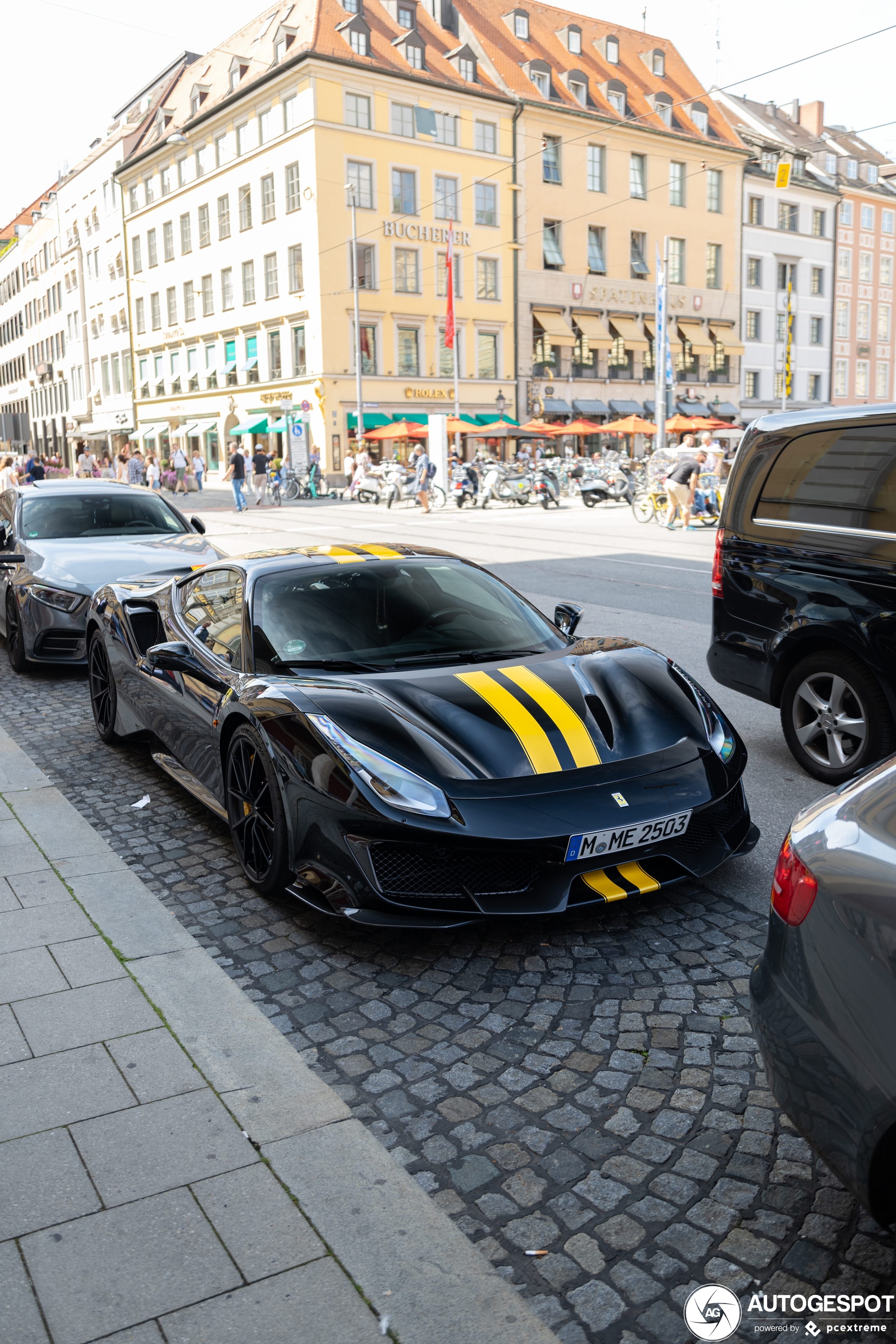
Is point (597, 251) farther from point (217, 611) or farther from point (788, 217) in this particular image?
point (217, 611)

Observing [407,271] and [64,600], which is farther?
[407,271]

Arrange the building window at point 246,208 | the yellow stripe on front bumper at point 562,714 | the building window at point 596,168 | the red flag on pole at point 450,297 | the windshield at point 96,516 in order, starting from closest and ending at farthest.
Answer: the yellow stripe on front bumper at point 562,714
the windshield at point 96,516
the red flag on pole at point 450,297
the building window at point 246,208
the building window at point 596,168

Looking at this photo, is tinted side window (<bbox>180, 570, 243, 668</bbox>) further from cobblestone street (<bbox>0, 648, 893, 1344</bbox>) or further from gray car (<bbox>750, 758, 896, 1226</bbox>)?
gray car (<bbox>750, 758, 896, 1226</bbox>)

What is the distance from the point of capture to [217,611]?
5.25 metres

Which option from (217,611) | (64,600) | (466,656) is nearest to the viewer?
(466,656)

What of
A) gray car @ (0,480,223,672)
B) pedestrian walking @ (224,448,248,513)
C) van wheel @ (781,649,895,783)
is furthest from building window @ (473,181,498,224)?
van wheel @ (781,649,895,783)

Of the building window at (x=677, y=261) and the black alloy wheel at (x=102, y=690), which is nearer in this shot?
the black alloy wheel at (x=102, y=690)

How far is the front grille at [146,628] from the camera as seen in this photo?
5969 millimetres

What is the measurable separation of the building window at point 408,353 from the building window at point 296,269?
451 centimetres

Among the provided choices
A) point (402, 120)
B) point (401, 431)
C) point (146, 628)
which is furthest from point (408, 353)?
point (146, 628)

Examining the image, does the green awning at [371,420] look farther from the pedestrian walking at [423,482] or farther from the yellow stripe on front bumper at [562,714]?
the yellow stripe on front bumper at [562,714]

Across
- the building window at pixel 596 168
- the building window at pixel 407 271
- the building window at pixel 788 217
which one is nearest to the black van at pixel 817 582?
the building window at pixel 407 271

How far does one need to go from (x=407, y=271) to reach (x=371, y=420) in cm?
709

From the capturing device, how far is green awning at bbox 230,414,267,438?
50656 millimetres
